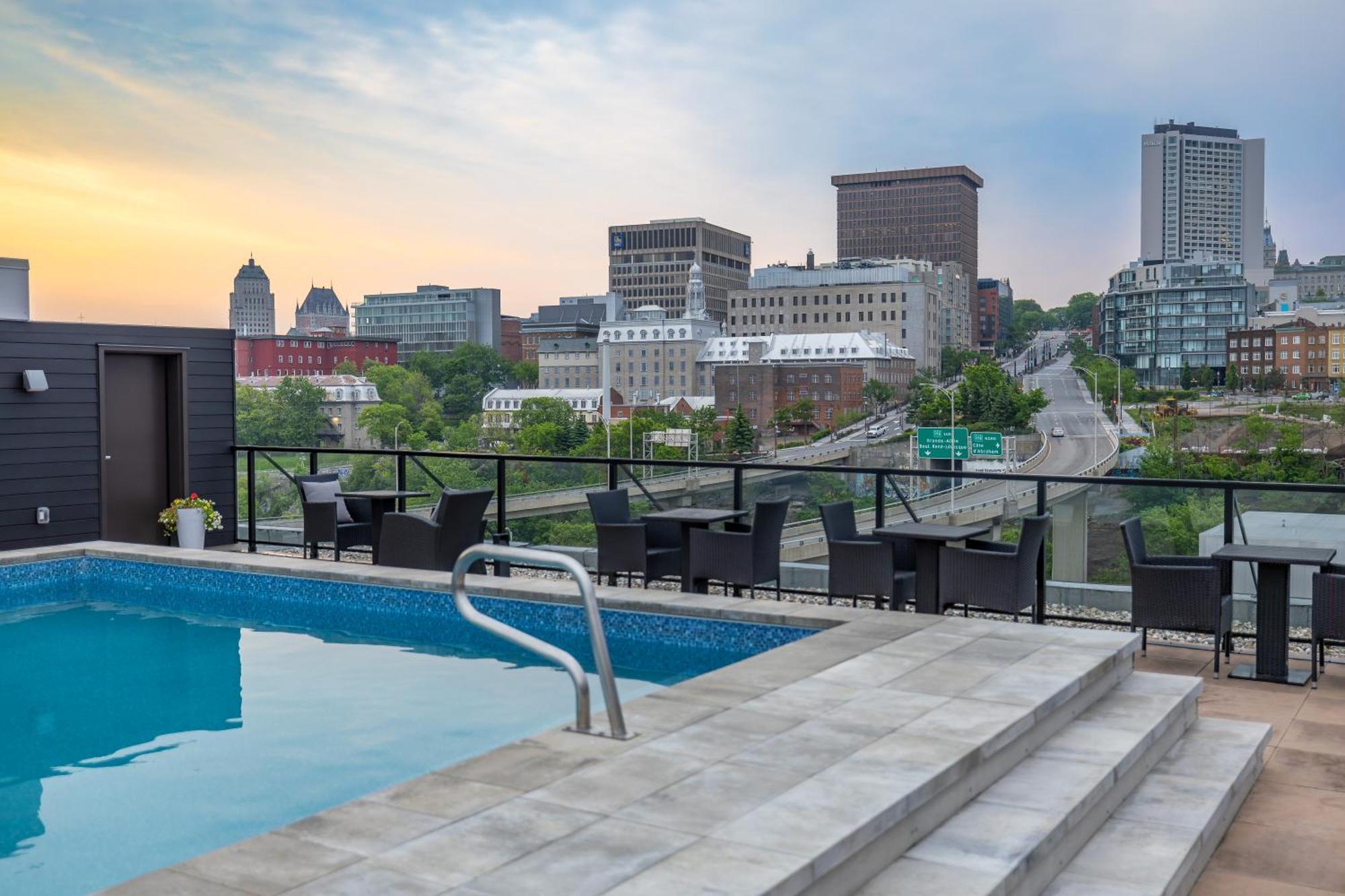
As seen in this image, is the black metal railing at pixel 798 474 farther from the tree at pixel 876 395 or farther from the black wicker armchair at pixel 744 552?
the tree at pixel 876 395

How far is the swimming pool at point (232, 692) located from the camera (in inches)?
165

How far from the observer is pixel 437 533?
316 inches

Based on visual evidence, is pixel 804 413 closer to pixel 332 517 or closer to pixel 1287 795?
pixel 332 517

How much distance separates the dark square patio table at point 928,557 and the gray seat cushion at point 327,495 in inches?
187

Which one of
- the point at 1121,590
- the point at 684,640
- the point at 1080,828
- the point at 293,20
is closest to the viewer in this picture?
the point at 1080,828

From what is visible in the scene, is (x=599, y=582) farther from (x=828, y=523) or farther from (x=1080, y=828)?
(x=1080, y=828)

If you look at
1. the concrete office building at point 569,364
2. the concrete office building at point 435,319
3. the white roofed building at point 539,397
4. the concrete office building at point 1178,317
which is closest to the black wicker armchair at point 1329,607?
the white roofed building at point 539,397

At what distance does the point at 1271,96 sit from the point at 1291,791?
174358 millimetres

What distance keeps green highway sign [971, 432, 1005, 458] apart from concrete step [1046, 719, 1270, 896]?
2527 inches

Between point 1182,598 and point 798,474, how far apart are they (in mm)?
3201

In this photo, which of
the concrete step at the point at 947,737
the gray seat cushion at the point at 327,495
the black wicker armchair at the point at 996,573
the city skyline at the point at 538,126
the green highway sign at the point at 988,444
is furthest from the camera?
the green highway sign at the point at 988,444

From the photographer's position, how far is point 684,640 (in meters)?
6.67

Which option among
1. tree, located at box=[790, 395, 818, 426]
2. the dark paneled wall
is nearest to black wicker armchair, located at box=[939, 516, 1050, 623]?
the dark paneled wall

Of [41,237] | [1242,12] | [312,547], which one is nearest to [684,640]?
[312,547]
